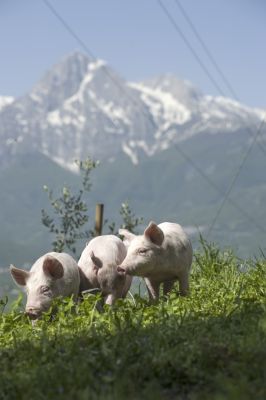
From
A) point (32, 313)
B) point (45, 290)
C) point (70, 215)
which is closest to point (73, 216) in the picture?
point (70, 215)

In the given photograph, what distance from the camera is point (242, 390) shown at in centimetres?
438

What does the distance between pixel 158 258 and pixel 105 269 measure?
0.64m

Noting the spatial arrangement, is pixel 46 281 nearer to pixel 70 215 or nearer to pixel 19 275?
pixel 19 275

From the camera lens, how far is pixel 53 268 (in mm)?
9469

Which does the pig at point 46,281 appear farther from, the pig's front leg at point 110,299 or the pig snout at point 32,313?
the pig's front leg at point 110,299

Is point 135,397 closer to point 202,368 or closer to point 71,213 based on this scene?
point 202,368

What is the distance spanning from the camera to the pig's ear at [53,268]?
30.9 ft

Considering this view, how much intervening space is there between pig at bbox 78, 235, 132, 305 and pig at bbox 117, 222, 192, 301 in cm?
19

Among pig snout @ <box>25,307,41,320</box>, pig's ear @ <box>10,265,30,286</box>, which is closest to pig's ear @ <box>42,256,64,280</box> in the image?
pig's ear @ <box>10,265,30,286</box>

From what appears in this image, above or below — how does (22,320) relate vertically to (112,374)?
above

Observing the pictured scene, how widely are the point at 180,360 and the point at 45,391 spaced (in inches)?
37.8

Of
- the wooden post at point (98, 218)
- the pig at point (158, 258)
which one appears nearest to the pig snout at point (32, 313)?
the pig at point (158, 258)

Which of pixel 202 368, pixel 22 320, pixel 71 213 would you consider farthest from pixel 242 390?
pixel 71 213

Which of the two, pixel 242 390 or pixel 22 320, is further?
pixel 22 320
